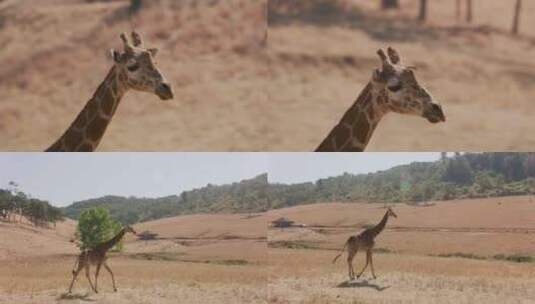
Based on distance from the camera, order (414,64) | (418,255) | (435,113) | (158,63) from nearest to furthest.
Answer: (435,113) → (418,255) → (414,64) → (158,63)

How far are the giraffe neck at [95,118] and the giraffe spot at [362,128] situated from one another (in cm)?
182

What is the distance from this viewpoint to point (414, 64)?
10094 mm

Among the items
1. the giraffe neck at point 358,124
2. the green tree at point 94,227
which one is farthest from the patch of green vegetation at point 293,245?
the green tree at point 94,227

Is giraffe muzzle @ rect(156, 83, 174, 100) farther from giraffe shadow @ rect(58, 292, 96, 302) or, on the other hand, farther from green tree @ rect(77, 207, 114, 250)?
giraffe shadow @ rect(58, 292, 96, 302)

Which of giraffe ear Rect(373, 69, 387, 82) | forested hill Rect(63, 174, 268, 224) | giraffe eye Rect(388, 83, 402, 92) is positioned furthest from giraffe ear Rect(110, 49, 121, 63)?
giraffe eye Rect(388, 83, 402, 92)

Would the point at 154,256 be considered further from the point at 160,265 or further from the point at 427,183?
the point at 427,183

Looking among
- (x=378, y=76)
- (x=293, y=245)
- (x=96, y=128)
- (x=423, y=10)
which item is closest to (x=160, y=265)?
(x=293, y=245)

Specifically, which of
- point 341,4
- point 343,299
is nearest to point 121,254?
point 343,299

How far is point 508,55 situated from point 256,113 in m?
2.42

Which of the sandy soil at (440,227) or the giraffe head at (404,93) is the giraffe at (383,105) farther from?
the sandy soil at (440,227)

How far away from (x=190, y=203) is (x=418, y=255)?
1840 millimetres

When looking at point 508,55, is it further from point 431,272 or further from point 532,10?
point 431,272

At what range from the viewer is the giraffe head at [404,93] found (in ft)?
26.7

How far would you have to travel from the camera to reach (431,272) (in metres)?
8.55
